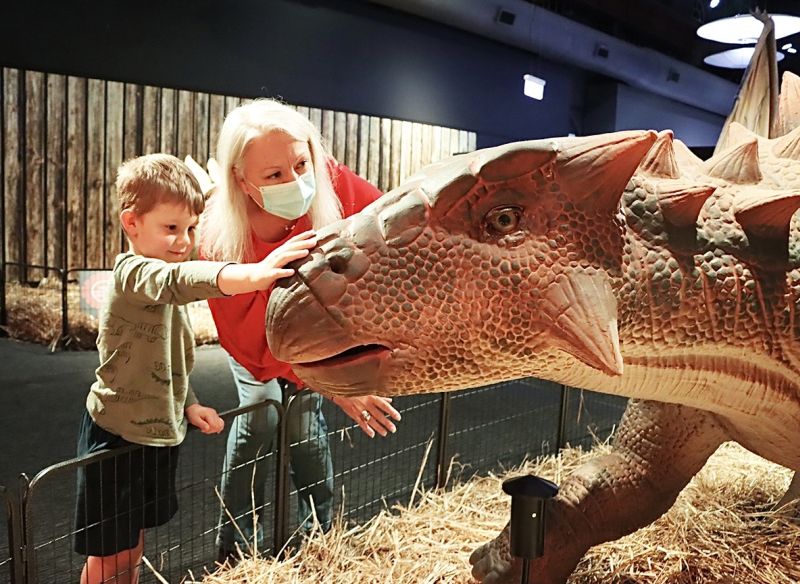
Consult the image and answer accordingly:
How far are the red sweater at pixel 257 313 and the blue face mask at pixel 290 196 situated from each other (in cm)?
7

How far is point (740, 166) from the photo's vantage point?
1233mm

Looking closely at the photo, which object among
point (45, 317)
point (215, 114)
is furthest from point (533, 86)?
point (45, 317)

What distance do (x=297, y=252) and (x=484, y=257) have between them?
256 mm

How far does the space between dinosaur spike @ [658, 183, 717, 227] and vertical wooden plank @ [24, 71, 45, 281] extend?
12.6 feet

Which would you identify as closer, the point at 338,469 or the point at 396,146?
the point at 338,469

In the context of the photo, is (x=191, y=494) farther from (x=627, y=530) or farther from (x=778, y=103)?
(x=778, y=103)

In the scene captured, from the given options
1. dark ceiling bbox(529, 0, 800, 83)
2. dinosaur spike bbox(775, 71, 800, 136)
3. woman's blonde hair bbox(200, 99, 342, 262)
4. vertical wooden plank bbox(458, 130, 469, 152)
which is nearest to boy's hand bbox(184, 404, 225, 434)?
woman's blonde hair bbox(200, 99, 342, 262)

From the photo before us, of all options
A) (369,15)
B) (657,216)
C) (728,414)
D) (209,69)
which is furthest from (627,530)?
(369,15)

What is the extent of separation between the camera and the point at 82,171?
4.45 meters

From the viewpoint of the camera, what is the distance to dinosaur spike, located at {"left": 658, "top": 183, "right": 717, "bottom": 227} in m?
1.10

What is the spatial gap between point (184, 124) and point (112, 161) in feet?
1.57

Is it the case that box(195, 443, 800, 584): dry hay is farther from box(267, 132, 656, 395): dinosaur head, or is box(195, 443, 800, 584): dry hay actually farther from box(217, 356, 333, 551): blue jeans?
box(267, 132, 656, 395): dinosaur head

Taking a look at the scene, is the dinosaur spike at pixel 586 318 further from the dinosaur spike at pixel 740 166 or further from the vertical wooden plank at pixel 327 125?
the vertical wooden plank at pixel 327 125

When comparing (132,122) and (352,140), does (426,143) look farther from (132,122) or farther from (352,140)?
(132,122)
